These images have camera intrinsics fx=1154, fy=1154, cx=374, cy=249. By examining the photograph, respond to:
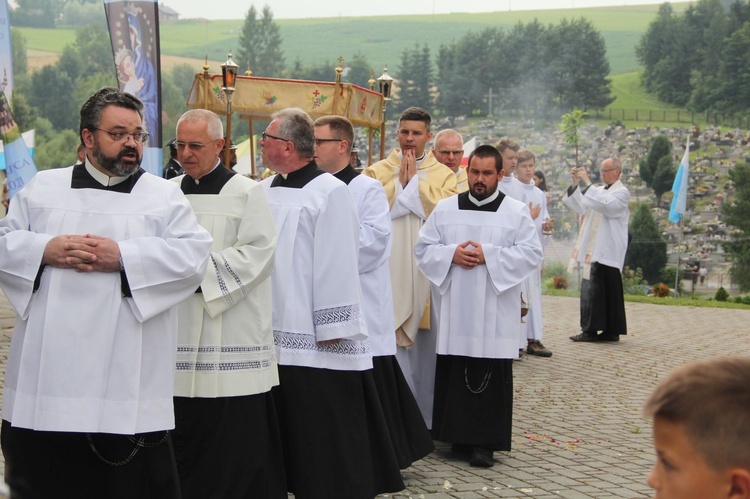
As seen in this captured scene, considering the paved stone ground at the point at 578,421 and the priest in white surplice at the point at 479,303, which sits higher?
the priest in white surplice at the point at 479,303

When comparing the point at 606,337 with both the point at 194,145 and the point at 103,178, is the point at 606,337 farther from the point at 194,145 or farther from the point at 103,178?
the point at 103,178

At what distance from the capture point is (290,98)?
12.6m

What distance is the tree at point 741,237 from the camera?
4362 cm

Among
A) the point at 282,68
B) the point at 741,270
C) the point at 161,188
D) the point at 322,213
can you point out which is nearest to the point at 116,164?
the point at 161,188

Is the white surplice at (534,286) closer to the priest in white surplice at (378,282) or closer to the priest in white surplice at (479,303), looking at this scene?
the priest in white surplice at (479,303)

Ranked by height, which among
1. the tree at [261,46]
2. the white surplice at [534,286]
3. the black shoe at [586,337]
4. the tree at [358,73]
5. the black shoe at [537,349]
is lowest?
the black shoe at [586,337]

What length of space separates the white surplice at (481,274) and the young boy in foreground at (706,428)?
17.7 ft

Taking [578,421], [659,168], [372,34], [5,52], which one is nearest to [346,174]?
[578,421]

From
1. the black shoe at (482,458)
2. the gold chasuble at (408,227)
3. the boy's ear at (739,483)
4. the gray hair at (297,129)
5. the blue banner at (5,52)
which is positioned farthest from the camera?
the blue banner at (5,52)

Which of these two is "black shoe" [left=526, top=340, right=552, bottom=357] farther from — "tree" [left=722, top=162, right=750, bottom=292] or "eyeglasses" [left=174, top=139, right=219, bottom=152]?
"tree" [left=722, top=162, right=750, bottom=292]

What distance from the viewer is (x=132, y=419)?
14.4ft

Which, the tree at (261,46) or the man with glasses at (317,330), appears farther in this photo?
the tree at (261,46)

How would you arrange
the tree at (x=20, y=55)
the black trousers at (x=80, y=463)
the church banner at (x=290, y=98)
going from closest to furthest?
the black trousers at (x=80, y=463), the church banner at (x=290, y=98), the tree at (x=20, y=55)

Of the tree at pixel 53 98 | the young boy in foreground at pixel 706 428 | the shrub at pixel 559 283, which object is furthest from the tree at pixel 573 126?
the tree at pixel 53 98
